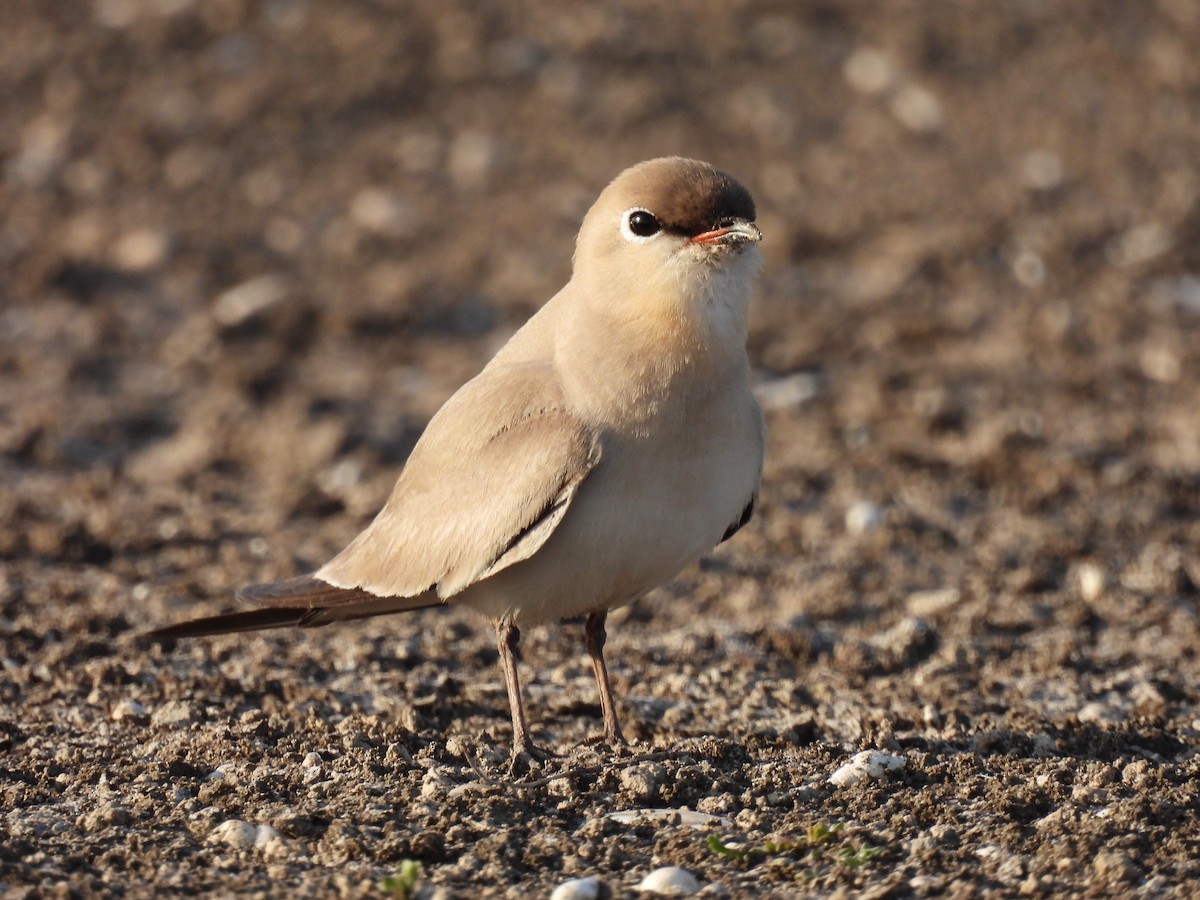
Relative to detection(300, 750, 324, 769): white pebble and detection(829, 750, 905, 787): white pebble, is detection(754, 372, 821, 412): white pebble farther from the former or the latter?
detection(300, 750, 324, 769): white pebble

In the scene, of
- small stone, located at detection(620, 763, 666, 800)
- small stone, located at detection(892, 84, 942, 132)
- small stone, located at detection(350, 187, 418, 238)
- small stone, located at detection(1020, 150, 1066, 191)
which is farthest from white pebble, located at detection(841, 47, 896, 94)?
small stone, located at detection(620, 763, 666, 800)

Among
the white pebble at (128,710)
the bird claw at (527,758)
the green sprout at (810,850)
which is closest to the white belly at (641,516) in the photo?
the bird claw at (527,758)

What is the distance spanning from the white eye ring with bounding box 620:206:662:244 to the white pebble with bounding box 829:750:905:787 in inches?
62.6

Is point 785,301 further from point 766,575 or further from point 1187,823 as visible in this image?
point 1187,823

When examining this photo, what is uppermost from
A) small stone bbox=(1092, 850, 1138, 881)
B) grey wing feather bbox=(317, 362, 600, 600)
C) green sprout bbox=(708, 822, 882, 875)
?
grey wing feather bbox=(317, 362, 600, 600)

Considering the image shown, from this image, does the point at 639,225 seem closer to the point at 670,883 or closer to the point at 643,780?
the point at 643,780

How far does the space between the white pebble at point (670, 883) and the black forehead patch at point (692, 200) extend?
184 centimetres

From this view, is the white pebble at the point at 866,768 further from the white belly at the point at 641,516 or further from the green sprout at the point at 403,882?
the green sprout at the point at 403,882

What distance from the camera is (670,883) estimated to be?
407 cm

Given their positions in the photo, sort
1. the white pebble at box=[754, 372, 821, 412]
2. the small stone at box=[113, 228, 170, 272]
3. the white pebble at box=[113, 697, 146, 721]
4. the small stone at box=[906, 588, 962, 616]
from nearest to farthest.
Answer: the white pebble at box=[113, 697, 146, 721] → the small stone at box=[906, 588, 962, 616] → the white pebble at box=[754, 372, 821, 412] → the small stone at box=[113, 228, 170, 272]

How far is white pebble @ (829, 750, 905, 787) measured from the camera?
15.5 feet

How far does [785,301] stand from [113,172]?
4.24m

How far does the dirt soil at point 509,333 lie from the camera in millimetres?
4492

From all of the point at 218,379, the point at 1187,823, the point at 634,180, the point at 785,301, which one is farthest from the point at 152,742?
the point at 785,301
